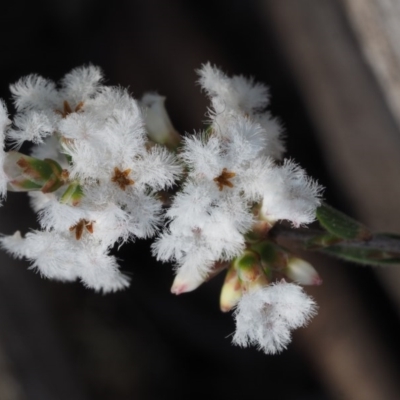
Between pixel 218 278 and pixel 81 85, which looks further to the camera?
pixel 218 278

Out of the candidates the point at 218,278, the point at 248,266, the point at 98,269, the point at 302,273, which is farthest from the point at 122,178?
the point at 218,278

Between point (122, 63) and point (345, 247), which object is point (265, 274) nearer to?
point (345, 247)

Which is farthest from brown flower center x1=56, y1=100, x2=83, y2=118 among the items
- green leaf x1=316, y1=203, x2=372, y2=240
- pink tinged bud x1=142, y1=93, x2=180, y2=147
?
green leaf x1=316, y1=203, x2=372, y2=240

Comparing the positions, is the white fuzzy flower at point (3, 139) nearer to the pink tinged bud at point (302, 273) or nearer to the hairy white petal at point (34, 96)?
the hairy white petal at point (34, 96)

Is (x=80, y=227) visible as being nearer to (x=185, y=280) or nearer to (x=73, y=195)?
(x=73, y=195)

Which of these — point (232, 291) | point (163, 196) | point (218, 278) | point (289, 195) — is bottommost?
point (218, 278)

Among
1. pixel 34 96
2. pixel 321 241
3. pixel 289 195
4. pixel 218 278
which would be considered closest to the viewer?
pixel 289 195

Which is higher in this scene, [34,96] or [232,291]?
[34,96]

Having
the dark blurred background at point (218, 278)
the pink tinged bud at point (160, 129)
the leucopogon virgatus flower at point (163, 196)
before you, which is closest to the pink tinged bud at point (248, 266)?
the leucopogon virgatus flower at point (163, 196)
